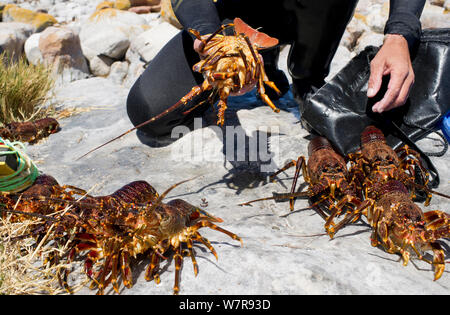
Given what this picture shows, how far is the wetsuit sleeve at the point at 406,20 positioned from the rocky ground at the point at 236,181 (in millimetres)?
1212

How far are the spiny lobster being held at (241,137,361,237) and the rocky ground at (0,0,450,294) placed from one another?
131 mm

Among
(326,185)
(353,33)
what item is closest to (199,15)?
(326,185)

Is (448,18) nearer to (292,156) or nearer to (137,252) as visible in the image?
(292,156)

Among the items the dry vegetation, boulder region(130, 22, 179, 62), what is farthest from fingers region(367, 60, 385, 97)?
boulder region(130, 22, 179, 62)

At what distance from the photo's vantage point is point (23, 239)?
2232mm

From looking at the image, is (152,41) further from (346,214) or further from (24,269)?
(24,269)

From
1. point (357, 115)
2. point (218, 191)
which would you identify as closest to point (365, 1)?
point (357, 115)

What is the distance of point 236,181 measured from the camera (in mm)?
3316

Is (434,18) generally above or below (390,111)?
below

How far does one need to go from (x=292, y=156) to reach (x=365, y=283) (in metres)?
2.03

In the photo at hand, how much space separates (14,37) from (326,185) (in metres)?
9.06

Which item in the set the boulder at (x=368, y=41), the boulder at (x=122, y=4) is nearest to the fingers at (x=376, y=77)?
the boulder at (x=368, y=41)

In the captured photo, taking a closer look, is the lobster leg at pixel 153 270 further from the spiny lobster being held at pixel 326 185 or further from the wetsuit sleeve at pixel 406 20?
the wetsuit sleeve at pixel 406 20

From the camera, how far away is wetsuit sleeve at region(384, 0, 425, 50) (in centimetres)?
310
